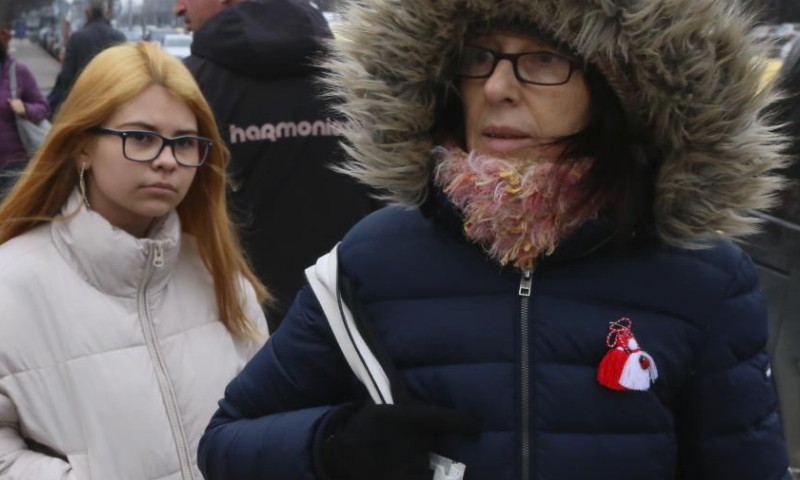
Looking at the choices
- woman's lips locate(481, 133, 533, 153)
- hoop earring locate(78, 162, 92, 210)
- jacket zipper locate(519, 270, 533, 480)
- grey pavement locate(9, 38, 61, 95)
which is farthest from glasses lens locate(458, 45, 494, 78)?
grey pavement locate(9, 38, 61, 95)

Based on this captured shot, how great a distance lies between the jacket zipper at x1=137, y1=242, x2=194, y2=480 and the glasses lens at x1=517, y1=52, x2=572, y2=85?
1149 mm

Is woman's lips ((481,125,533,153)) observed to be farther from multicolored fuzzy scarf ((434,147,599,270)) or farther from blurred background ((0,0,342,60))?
blurred background ((0,0,342,60))

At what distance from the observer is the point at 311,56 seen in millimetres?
4039

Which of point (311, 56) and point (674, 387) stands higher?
point (674, 387)

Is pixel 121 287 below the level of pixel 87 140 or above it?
below

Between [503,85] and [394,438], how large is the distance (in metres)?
0.59

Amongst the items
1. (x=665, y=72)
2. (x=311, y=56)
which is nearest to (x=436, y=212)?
(x=665, y=72)

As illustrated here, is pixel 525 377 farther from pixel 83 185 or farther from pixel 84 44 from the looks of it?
pixel 84 44

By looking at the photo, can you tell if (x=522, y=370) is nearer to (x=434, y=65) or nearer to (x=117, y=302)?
(x=434, y=65)

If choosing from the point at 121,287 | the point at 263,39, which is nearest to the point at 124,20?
the point at 263,39

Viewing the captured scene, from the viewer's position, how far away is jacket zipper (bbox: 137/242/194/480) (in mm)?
2633

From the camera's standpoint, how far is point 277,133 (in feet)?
13.1

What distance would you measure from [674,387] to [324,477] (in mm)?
593

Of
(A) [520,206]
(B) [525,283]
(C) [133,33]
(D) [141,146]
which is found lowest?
(C) [133,33]
